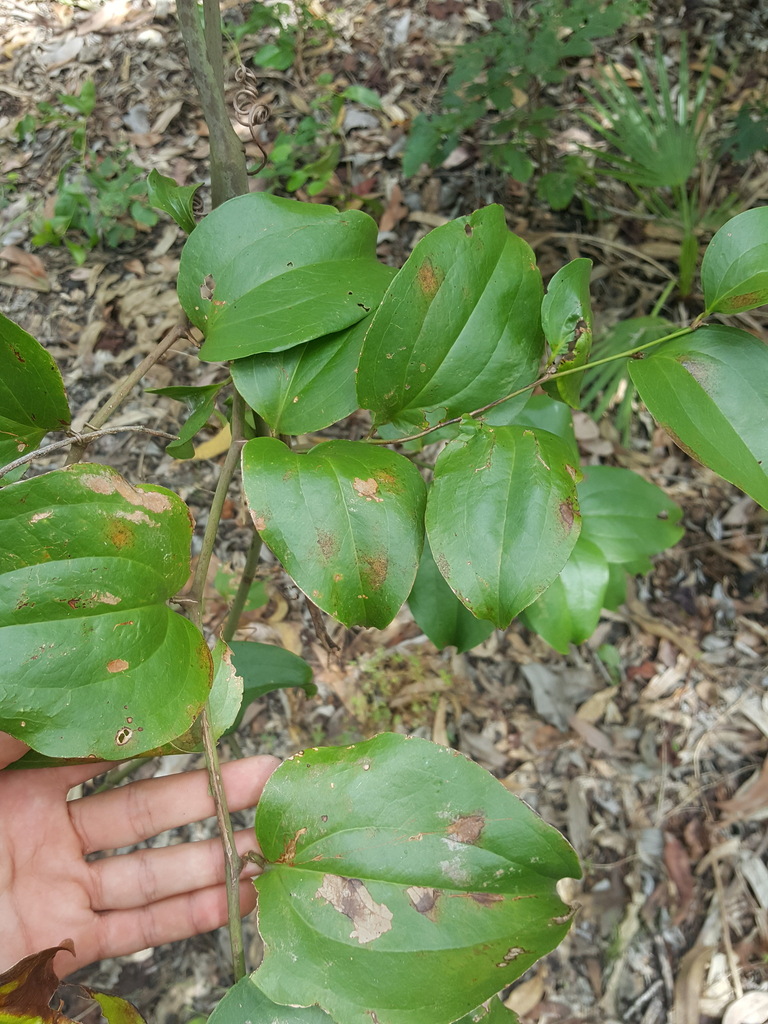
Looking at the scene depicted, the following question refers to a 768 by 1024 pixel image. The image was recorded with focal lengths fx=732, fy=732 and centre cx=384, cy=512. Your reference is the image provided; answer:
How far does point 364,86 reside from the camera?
A: 224 cm

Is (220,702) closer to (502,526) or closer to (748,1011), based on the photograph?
(502,526)

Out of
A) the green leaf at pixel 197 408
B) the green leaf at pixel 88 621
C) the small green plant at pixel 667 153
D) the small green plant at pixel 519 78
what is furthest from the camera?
the small green plant at pixel 667 153

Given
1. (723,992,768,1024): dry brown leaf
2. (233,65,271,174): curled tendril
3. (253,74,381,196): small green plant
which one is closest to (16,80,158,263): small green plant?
(253,74,381,196): small green plant

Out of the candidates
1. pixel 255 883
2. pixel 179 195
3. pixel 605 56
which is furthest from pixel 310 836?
pixel 605 56

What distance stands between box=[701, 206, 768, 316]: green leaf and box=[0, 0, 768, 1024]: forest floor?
3.78 feet

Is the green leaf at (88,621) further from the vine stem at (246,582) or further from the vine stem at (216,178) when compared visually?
the vine stem at (246,582)

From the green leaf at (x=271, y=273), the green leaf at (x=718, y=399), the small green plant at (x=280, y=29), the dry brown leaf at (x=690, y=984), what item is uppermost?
the small green plant at (x=280, y=29)

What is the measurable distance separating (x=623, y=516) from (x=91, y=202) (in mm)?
1678

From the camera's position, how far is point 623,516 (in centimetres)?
128

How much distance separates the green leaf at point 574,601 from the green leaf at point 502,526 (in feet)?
1.46

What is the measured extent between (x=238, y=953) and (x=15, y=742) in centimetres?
36

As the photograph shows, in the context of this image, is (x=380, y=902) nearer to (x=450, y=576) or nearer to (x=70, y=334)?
(x=450, y=576)

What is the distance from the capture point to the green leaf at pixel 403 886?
0.71 m

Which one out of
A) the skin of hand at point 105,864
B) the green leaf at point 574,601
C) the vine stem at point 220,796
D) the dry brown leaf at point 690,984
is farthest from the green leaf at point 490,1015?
the dry brown leaf at point 690,984
